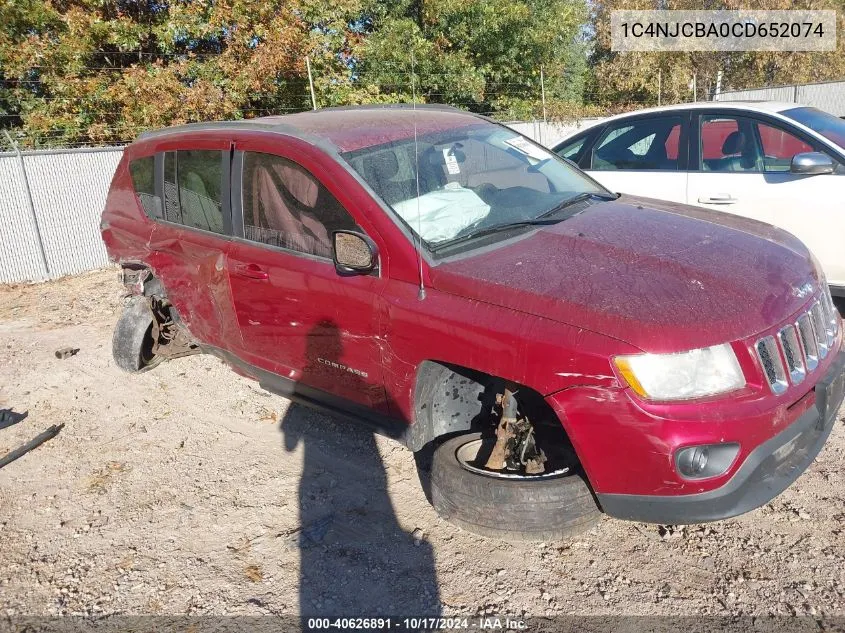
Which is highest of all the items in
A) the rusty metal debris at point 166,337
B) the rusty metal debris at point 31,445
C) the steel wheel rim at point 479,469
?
the steel wheel rim at point 479,469

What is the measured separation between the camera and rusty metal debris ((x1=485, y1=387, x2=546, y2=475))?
295 cm

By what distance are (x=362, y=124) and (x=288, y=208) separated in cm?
66

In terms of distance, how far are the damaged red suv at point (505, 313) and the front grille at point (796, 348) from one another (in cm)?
1

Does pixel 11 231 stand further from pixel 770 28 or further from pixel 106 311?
pixel 770 28

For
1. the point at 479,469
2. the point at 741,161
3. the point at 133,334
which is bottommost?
the point at 133,334

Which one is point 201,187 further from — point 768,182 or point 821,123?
point 821,123

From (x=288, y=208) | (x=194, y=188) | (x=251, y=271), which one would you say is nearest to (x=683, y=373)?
(x=288, y=208)

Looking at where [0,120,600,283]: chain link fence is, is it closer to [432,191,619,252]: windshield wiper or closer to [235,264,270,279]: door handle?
[235,264,270,279]: door handle

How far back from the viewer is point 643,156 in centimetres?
591

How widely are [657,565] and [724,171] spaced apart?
12.3ft

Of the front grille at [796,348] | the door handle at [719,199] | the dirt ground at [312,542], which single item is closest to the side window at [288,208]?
the dirt ground at [312,542]

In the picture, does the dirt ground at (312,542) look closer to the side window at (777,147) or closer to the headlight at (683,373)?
the headlight at (683,373)

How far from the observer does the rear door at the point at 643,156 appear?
18.7 feet

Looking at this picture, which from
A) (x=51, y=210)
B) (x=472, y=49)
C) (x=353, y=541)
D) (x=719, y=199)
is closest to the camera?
(x=353, y=541)
